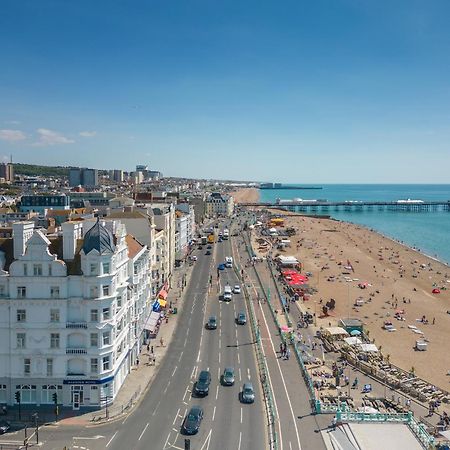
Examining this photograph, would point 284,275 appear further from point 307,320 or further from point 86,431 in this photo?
point 86,431

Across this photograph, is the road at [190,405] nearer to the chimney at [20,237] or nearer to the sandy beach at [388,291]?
the chimney at [20,237]

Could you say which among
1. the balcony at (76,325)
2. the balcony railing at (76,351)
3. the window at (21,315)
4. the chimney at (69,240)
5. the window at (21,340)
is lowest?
the balcony railing at (76,351)

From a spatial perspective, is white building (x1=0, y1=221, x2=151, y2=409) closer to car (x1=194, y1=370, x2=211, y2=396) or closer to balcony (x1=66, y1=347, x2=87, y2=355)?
balcony (x1=66, y1=347, x2=87, y2=355)

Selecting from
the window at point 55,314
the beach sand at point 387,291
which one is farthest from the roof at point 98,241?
the beach sand at point 387,291

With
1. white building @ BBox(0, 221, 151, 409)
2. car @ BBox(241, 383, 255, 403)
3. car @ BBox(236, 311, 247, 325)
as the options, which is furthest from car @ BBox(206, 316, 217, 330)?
white building @ BBox(0, 221, 151, 409)

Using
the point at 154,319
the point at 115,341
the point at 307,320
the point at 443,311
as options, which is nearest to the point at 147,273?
the point at 154,319
